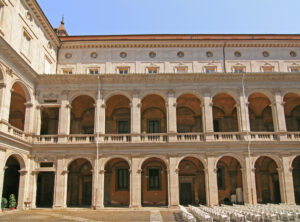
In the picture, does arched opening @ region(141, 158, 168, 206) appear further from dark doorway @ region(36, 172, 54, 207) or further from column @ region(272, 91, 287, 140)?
column @ region(272, 91, 287, 140)

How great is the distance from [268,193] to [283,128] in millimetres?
7439

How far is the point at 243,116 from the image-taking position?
87.5 ft

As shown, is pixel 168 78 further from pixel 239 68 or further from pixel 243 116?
pixel 239 68

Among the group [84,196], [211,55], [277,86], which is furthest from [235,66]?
[84,196]

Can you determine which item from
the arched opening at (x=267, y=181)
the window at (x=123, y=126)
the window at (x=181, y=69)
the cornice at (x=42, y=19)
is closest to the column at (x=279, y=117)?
the arched opening at (x=267, y=181)

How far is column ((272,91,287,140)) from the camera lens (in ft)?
86.3

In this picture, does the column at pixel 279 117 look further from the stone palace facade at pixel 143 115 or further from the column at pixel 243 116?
the column at pixel 243 116

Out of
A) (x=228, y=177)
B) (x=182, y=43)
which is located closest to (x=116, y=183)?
(x=228, y=177)

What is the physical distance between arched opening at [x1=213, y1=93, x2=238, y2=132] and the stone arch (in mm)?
4484

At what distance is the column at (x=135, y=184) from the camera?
2513 centimetres

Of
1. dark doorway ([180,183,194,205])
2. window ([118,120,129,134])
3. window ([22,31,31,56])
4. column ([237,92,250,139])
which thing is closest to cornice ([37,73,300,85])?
column ([237,92,250,139])

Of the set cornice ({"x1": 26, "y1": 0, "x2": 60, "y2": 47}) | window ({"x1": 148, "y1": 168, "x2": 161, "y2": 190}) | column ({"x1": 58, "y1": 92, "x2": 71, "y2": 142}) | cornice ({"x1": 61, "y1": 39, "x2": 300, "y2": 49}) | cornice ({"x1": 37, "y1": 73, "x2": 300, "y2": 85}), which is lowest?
window ({"x1": 148, "y1": 168, "x2": 161, "y2": 190})

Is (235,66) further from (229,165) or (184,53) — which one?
(229,165)

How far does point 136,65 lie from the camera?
3036 centimetres
